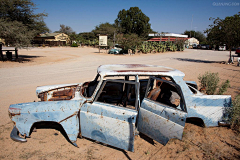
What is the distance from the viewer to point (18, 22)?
54.2 ft

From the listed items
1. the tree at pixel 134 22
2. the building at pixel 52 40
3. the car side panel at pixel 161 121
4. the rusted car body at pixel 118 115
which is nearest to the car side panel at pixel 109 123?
the rusted car body at pixel 118 115

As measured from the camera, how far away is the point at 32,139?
363 centimetres

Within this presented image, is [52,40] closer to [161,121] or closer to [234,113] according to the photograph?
[161,121]

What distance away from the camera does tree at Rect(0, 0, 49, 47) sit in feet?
49.7

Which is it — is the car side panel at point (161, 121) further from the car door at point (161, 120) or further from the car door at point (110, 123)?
the car door at point (110, 123)

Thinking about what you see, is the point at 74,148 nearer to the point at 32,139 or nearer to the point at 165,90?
the point at 32,139

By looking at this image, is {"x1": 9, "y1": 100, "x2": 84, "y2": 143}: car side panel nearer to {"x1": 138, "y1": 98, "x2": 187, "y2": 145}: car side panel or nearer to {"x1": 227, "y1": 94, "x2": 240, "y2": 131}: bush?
{"x1": 138, "y1": 98, "x2": 187, "y2": 145}: car side panel

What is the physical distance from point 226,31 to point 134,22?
52450 millimetres

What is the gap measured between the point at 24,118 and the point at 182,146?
3186 millimetres

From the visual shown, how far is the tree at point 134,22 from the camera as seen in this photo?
210 feet

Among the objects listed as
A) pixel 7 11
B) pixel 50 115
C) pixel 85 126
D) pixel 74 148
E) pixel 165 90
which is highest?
pixel 7 11

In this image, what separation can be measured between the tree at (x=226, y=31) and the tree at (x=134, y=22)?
158 feet

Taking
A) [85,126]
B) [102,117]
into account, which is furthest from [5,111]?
[102,117]

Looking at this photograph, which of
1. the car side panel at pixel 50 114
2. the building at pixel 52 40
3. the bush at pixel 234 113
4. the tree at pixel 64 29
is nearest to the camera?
the car side panel at pixel 50 114
